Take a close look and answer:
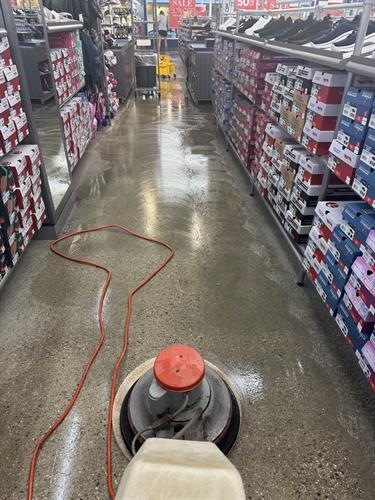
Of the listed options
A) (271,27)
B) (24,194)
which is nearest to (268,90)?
(271,27)

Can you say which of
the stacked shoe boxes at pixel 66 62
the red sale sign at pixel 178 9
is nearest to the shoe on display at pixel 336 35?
the stacked shoe boxes at pixel 66 62

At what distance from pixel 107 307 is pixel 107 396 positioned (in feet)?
2.21

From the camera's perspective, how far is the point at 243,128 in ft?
13.6

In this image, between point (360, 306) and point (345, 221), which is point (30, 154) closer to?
point (345, 221)

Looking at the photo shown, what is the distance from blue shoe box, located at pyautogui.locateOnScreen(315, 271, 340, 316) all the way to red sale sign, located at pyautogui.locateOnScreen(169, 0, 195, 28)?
12545 millimetres

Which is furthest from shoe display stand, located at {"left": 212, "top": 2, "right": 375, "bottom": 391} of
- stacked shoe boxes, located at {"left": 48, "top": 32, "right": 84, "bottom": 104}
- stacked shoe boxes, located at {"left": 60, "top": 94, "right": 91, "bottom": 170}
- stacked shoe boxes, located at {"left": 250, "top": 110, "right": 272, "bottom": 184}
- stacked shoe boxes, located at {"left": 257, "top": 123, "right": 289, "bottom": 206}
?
stacked shoe boxes, located at {"left": 60, "top": 94, "right": 91, "bottom": 170}

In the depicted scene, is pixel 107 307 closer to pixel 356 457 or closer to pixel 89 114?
pixel 356 457

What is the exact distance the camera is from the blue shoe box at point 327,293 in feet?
6.45

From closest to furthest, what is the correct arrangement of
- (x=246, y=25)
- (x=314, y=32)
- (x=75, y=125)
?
(x=314, y=32)
(x=75, y=125)
(x=246, y=25)

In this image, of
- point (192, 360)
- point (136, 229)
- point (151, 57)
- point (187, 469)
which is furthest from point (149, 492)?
point (151, 57)

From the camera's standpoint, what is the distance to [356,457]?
60.5 inches

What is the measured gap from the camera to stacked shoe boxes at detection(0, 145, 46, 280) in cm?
224

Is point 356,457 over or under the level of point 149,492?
under

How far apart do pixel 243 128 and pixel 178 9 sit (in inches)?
401
